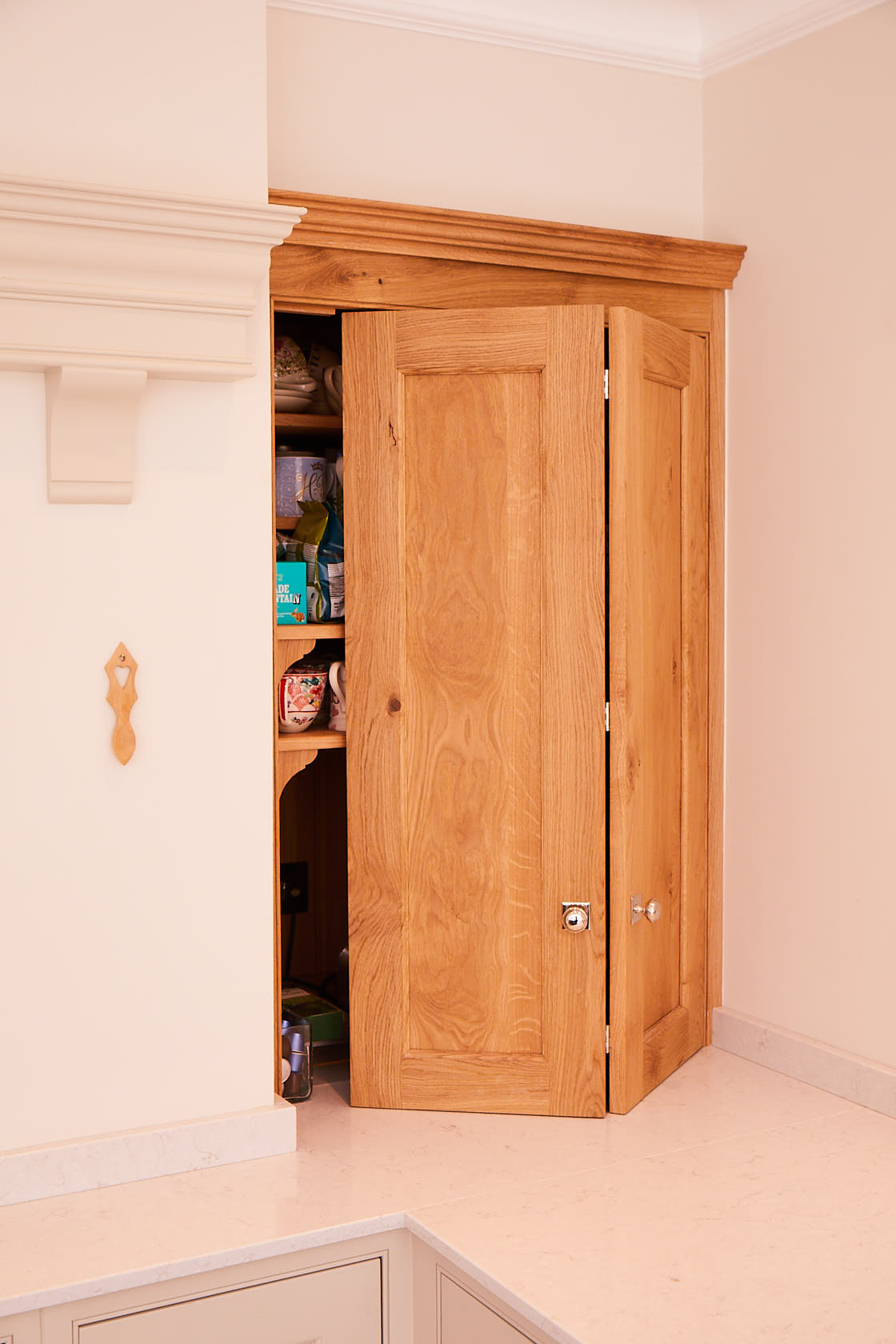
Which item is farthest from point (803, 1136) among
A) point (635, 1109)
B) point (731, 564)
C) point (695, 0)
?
point (695, 0)

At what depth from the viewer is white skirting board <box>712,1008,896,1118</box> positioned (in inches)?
82.2

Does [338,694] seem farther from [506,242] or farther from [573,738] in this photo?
[506,242]

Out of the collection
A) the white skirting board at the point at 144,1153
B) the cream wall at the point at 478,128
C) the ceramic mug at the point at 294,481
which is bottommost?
the white skirting board at the point at 144,1153

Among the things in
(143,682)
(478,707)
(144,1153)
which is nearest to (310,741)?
(478,707)

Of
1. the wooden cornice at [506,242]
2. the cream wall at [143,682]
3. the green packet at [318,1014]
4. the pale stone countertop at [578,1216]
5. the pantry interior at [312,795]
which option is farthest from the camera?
the green packet at [318,1014]

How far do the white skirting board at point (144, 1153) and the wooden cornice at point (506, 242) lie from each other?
1342mm

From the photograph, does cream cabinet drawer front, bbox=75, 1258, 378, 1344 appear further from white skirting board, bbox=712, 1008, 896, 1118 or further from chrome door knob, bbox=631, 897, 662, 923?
white skirting board, bbox=712, 1008, 896, 1118

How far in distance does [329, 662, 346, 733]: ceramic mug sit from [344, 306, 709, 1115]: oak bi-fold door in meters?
0.07

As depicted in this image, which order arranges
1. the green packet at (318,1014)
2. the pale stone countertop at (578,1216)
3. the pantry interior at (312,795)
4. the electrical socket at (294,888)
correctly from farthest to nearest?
the electrical socket at (294,888), the green packet at (318,1014), the pantry interior at (312,795), the pale stone countertop at (578,1216)

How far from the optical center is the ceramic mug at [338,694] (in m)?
2.13

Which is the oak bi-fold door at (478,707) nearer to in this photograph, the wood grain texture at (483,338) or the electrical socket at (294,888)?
the wood grain texture at (483,338)

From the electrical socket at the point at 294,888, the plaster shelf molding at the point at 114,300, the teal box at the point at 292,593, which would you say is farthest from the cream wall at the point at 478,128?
the electrical socket at the point at 294,888

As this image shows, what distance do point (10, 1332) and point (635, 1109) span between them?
1.02 metres

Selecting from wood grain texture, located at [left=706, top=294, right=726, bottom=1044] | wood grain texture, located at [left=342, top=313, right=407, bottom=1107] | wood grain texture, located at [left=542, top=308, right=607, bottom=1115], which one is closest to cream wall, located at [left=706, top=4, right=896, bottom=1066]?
wood grain texture, located at [left=706, top=294, right=726, bottom=1044]
